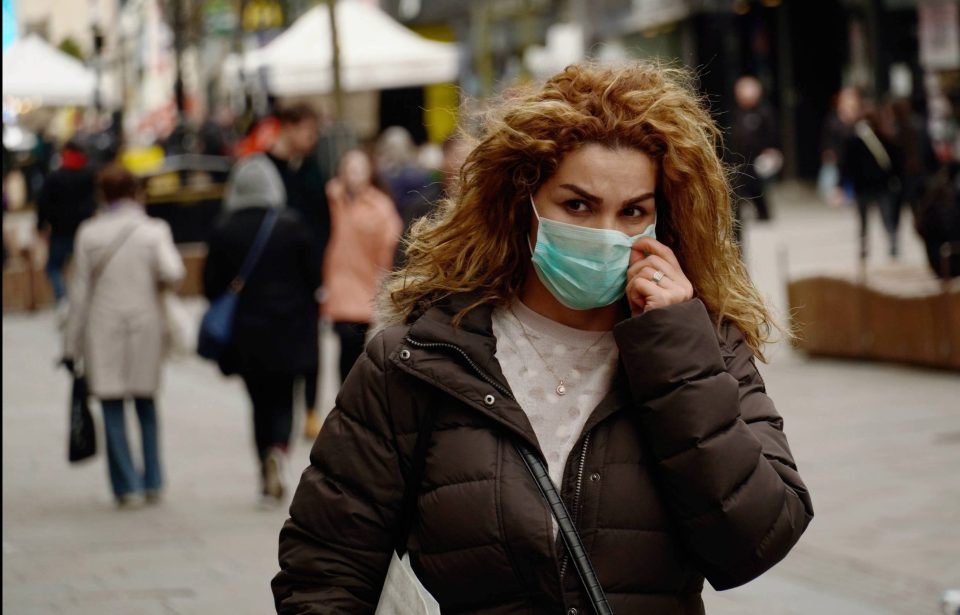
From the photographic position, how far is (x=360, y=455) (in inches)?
108

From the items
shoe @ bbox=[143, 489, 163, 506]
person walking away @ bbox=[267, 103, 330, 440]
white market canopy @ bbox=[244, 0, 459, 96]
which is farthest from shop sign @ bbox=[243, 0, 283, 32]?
shoe @ bbox=[143, 489, 163, 506]

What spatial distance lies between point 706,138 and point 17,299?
19959 mm

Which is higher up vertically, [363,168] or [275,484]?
[363,168]

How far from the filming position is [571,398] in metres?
2.76

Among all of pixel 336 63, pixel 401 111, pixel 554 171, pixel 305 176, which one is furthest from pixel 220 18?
pixel 554 171

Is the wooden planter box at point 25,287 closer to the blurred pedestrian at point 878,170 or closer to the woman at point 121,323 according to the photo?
the blurred pedestrian at point 878,170

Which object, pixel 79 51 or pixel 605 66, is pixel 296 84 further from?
pixel 605 66

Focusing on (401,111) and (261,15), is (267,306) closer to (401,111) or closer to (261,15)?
(261,15)

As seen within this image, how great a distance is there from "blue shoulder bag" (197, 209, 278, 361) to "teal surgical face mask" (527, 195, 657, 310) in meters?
6.31

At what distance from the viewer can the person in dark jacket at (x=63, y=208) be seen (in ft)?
62.3

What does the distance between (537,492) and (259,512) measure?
20.8 feet

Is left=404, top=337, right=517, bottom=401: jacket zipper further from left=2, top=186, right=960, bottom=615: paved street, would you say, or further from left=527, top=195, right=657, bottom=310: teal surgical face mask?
left=2, top=186, right=960, bottom=615: paved street

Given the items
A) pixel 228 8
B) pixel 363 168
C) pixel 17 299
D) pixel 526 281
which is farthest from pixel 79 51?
pixel 526 281

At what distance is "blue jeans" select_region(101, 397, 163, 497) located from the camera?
9266 millimetres
